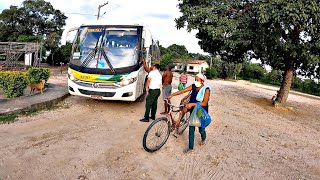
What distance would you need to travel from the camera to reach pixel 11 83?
8.39 meters

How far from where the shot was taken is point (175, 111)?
17.3 ft

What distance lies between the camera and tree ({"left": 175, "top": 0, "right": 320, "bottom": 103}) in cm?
966

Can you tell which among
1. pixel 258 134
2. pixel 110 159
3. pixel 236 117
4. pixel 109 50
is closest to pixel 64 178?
pixel 110 159

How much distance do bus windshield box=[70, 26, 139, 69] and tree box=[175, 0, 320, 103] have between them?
183 inches

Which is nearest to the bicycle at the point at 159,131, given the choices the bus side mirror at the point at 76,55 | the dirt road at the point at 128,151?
the dirt road at the point at 128,151

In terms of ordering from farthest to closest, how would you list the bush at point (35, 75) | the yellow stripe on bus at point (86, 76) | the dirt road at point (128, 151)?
the bush at point (35, 75), the yellow stripe on bus at point (86, 76), the dirt road at point (128, 151)

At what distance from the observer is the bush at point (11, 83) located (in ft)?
27.4

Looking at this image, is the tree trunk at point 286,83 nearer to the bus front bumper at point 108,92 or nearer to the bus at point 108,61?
the bus at point 108,61

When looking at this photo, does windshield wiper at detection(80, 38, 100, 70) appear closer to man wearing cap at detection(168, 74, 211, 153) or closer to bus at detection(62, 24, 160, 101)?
bus at detection(62, 24, 160, 101)

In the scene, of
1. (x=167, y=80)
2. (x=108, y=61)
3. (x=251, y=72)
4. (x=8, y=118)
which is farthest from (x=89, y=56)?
(x=251, y=72)

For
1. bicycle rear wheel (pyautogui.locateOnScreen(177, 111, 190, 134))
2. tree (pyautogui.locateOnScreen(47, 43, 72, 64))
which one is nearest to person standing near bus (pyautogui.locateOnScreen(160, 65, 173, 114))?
bicycle rear wheel (pyautogui.locateOnScreen(177, 111, 190, 134))

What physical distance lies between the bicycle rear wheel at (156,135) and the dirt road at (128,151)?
6.4 inches

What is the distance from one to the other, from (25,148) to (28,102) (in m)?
3.59

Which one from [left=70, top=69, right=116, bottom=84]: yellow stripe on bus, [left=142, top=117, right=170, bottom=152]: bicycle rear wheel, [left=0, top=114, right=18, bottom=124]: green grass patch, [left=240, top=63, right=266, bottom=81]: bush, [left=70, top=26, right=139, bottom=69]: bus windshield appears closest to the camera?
[left=142, top=117, right=170, bottom=152]: bicycle rear wheel
